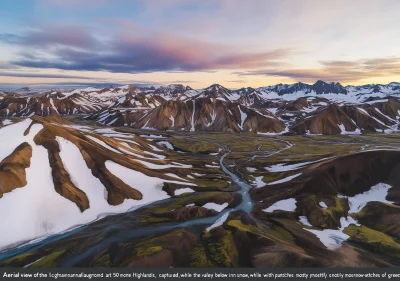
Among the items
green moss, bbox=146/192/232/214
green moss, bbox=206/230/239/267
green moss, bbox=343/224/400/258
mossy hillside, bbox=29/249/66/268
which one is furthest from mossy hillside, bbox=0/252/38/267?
green moss, bbox=343/224/400/258

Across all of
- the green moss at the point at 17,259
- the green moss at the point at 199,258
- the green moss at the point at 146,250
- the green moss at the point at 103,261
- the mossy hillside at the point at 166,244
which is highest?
the green moss at the point at 146,250

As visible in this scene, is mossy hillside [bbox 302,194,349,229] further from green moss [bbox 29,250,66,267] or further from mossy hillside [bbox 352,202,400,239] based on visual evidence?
green moss [bbox 29,250,66,267]

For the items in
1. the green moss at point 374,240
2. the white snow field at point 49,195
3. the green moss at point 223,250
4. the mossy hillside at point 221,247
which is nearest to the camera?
the green moss at point 223,250

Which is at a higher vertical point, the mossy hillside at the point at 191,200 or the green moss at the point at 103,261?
the green moss at the point at 103,261

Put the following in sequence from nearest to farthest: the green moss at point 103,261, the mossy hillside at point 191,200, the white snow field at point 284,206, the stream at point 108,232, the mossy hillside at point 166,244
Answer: the green moss at point 103,261 < the mossy hillside at point 166,244 < the stream at point 108,232 < the white snow field at point 284,206 < the mossy hillside at point 191,200

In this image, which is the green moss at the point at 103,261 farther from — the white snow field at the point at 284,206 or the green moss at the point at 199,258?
the white snow field at the point at 284,206
